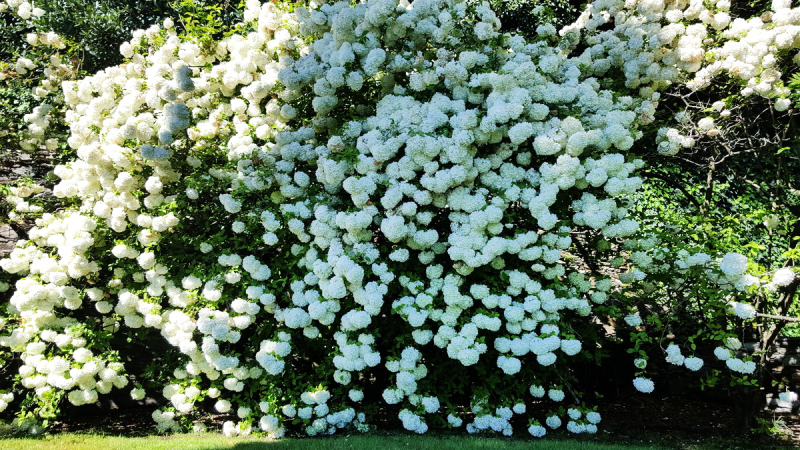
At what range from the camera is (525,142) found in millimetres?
4184

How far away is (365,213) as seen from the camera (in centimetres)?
394

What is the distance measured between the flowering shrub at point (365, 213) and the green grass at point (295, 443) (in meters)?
0.19

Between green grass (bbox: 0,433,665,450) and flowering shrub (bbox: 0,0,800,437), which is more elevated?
flowering shrub (bbox: 0,0,800,437)

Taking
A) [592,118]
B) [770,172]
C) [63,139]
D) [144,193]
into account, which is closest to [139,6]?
[63,139]

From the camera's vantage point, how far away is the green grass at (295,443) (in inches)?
153

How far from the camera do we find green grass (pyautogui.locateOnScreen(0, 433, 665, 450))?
12.8 ft

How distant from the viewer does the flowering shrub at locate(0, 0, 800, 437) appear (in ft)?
12.8

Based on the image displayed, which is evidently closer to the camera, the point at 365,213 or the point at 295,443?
the point at 365,213

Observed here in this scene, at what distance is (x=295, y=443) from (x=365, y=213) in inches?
65.8

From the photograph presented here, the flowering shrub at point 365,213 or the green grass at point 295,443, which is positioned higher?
the flowering shrub at point 365,213

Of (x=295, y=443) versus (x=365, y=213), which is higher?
(x=365, y=213)

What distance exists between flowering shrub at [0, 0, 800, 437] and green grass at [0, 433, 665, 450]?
19 centimetres

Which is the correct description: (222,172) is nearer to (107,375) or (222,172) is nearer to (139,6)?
(107,375)

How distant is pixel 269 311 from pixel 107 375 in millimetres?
1426
